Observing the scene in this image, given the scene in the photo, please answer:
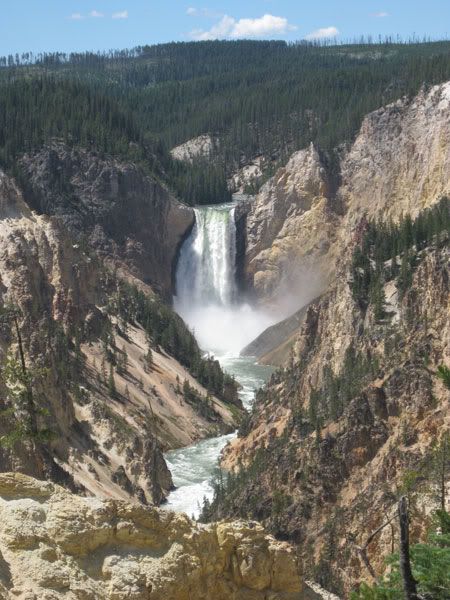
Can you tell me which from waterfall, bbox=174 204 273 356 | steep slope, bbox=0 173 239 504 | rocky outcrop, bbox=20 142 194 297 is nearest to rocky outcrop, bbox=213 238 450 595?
steep slope, bbox=0 173 239 504

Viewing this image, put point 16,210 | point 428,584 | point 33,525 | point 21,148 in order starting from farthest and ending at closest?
point 21,148
point 16,210
point 428,584
point 33,525

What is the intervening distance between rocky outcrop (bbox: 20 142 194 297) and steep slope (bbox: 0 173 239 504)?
608 inches

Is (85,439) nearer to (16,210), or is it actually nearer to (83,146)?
(16,210)

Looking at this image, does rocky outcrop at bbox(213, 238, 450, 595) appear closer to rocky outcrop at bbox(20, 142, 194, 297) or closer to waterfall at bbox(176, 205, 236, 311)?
rocky outcrop at bbox(20, 142, 194, 297)

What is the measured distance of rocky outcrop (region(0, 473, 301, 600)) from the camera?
17.0 metres

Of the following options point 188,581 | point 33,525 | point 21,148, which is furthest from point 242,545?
point 21,148

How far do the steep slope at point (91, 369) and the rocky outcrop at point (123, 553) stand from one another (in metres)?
22.1

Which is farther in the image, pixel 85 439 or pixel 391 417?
pixel 85 439

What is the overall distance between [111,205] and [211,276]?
47.8 feet

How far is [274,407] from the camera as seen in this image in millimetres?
71500

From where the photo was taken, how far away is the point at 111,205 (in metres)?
118

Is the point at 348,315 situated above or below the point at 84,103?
below

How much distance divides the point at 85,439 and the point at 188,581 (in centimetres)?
4283

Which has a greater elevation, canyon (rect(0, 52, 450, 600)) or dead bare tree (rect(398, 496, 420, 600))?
dead bare tree (rect(398, 496, 420, 600))
